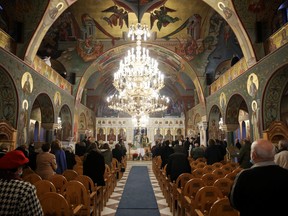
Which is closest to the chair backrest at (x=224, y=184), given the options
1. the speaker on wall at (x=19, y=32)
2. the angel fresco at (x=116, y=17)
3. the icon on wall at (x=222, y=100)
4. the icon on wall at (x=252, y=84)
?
the icon on wall at (x=252, y=84)

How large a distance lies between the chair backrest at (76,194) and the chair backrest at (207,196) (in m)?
1.75

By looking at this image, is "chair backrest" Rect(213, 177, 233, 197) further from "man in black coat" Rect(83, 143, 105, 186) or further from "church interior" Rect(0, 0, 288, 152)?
"church interior" Rect(0, 0, 288, 152)

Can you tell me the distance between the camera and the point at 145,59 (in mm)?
12891

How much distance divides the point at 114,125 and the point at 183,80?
1118 cm

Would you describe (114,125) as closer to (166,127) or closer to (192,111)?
(166,127)

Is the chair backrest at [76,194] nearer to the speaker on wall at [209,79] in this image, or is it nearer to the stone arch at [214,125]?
the stone arch at [214,125]

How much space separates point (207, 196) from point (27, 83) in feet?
33.4

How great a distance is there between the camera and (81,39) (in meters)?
18.7

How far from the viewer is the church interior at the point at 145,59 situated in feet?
34.3

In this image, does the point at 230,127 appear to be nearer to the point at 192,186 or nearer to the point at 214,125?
the point at 214,125

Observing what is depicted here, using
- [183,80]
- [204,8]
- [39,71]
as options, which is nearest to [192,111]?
[183,80]

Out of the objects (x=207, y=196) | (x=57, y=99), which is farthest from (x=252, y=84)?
(x=57, y=99)

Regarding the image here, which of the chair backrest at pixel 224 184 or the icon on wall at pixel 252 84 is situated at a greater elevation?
the icon on wall at pixel 252 84

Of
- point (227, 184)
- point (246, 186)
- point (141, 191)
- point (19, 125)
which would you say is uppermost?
point (19, 125)
